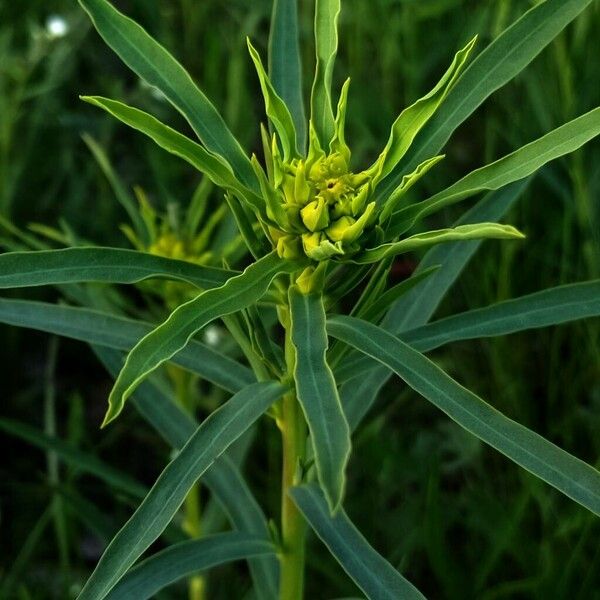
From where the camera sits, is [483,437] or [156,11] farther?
[156,11]

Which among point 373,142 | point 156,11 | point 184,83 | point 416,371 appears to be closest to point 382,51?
point 373,142

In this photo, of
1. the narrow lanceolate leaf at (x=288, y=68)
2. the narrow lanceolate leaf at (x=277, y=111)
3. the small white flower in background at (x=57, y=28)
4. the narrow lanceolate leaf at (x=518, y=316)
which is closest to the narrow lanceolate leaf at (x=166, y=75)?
the narrow lanceolate leaf at (x=277, y=111)

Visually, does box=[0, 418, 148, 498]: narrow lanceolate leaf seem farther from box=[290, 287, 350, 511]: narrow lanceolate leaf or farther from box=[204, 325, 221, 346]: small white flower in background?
box=[290, 287, 350, 511]: narrow lanceolate leaf

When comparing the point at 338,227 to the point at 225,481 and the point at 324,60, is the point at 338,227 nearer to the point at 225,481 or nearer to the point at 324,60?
the point at 324,60

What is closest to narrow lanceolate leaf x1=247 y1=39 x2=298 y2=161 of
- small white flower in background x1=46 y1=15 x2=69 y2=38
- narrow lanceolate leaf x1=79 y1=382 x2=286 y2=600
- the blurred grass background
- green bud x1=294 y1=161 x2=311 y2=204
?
green bud x1=294 y1=161 x2=311 y2=204

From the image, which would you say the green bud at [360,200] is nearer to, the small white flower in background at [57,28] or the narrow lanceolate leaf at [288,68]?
the narrow lanceolate leaf at [288,68]

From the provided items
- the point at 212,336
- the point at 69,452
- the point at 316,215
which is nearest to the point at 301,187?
the point at 316,215

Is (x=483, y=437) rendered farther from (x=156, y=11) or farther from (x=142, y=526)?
(x=156, y=11)
